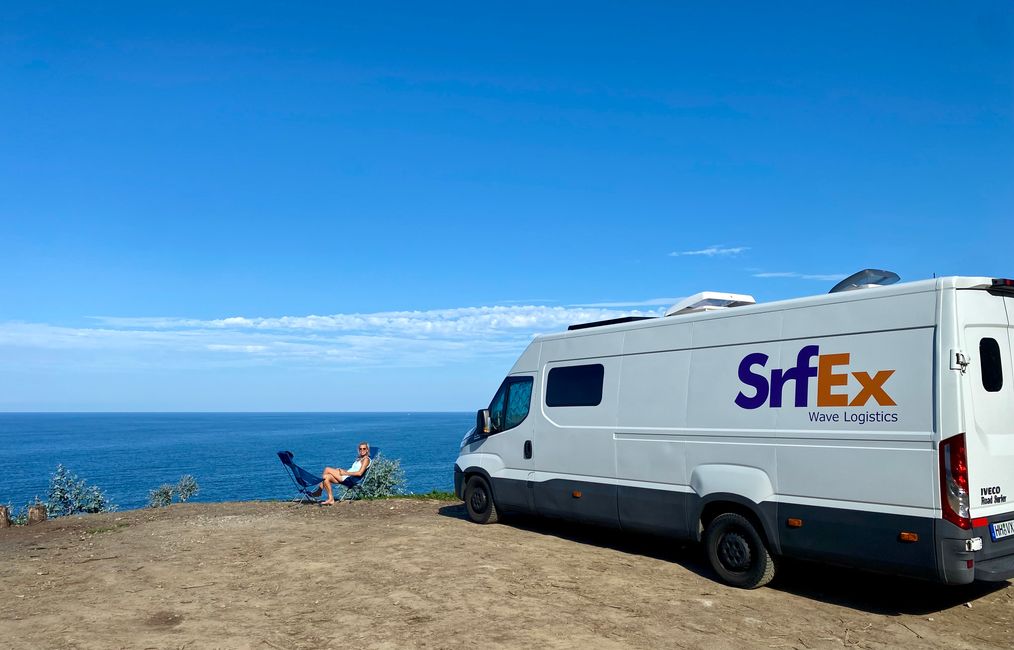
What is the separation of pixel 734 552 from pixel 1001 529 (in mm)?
2364

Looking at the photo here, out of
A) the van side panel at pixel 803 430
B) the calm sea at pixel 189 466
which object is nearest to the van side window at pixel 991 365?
the van side panel at pixel 803 430

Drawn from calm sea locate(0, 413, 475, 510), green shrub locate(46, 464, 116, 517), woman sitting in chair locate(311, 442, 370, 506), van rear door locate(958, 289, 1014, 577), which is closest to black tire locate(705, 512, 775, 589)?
van rear door locate(958, 289, 1014, 577)

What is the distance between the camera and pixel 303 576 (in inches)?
311

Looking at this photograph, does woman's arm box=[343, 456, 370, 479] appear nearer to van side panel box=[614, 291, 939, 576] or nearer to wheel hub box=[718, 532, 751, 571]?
van side panel box=[614, 291, 939, 576]

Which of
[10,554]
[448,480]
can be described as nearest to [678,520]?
[10,554]

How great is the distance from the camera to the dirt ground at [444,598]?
19.2 feet

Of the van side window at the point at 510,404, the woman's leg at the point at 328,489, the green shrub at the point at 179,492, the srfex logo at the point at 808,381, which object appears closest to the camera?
the srfex logo at the point at 808,381

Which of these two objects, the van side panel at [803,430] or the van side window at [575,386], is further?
the van side window at [575,386]

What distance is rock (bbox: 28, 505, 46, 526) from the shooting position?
12055mm

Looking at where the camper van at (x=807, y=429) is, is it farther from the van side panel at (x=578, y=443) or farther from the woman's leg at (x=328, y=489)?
the woman's leg at (x=328, y=489)

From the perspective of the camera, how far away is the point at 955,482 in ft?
18.8

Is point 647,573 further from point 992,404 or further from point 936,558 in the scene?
point 992,404

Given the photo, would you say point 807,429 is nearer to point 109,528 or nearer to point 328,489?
point 328,489

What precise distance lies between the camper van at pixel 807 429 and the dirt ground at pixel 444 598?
551 mm
